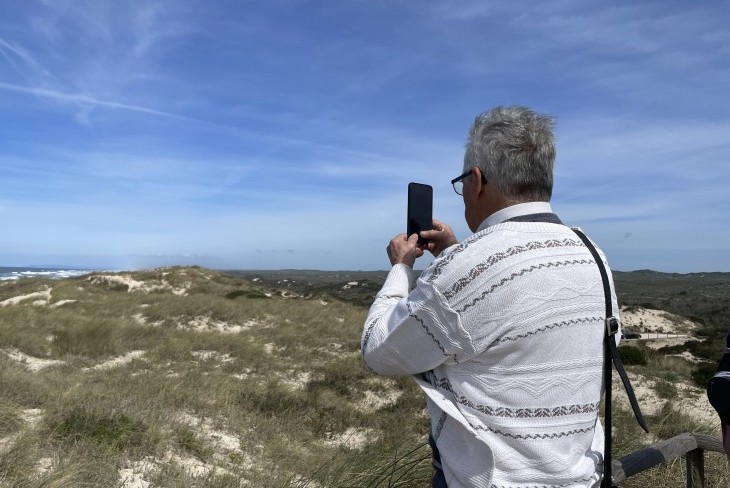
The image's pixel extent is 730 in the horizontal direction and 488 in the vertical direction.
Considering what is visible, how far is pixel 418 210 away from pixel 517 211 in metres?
0.38

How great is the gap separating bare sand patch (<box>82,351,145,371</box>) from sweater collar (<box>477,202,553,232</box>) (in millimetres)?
9263

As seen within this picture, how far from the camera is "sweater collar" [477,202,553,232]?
155 centimetres

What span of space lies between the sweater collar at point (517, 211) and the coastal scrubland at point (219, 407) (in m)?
2.09

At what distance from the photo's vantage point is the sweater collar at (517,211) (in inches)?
60.9

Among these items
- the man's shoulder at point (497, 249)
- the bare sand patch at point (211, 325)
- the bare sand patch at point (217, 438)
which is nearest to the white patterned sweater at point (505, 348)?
the man's shoulder at point (497, 249)

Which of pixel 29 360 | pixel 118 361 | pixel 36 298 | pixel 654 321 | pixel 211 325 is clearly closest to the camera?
pixel 29 360

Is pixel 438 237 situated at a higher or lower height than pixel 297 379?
higher

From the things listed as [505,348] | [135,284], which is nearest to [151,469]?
[505,348]

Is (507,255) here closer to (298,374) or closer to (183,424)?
(183,424)

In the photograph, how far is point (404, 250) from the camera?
1.72 metres

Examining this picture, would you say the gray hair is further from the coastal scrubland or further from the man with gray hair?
the coastal scrubland

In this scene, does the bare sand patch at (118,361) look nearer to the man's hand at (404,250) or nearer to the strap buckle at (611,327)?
the man's hand at (404,250)

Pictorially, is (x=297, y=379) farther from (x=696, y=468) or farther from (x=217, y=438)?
(x=696, y=468)

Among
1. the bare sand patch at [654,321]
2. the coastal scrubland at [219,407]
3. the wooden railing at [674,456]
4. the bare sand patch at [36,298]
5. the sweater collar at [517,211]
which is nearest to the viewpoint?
the sweater collar at [517,211]
